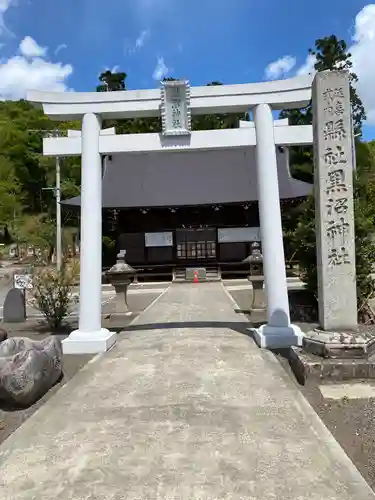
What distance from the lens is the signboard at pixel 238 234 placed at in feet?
82.0

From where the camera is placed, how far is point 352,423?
13.3 ft

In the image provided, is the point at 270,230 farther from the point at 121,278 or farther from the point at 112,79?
the point at 112,79

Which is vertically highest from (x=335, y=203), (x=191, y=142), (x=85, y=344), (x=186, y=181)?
(x=186, y=181)

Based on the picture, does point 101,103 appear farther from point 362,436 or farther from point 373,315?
point 373,315

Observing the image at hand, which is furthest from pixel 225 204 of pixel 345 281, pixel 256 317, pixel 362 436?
pixel 362 436

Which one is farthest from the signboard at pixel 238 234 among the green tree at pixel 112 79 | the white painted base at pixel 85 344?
the green tree at pixel 112 79

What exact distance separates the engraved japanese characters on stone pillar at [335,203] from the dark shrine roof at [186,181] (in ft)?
57.3

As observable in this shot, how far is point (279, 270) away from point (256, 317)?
3.59m

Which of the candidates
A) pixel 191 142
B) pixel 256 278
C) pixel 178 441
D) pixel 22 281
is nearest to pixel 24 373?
pixel 178 441

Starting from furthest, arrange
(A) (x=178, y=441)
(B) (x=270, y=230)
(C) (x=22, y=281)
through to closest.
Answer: (C) (x=22, y=281), (B) (x=270, y=230), (A) (x=178, y=441)

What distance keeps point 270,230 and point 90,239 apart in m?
3.08

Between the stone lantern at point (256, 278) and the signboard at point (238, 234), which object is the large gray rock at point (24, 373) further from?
the signboard at point (238, 234)

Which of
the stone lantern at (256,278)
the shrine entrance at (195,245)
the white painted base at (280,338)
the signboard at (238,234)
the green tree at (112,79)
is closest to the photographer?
the white painted base at (280,338)

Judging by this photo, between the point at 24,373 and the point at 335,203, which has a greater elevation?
the point at 335,203
